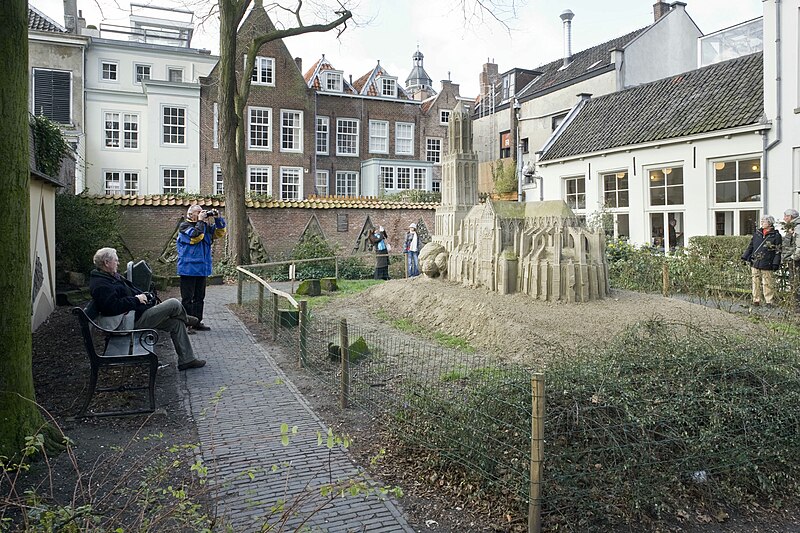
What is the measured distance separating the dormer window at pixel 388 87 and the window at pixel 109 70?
1640cm

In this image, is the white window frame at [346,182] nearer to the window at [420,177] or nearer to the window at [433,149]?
the window at [420,177]

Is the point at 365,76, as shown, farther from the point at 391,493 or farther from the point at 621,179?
the point at 391,493

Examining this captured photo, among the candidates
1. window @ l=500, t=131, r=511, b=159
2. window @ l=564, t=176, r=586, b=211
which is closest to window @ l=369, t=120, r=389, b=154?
window @ l=500, t=131, r=511, b=159

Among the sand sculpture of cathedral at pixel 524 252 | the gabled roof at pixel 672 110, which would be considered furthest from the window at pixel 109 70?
the sand sculpture of cathedral at pixel 524 252

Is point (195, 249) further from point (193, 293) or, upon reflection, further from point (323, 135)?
point (323, 135)

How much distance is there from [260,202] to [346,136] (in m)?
18.4

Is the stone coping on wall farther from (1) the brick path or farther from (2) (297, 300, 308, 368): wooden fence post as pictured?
(2) (297, 300, 308, 368): wooden fence post

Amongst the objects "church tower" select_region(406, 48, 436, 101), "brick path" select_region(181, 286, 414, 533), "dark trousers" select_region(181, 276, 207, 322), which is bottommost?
"brick path" select_region(181, 286, 414, 533)

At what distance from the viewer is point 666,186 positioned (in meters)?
19.1

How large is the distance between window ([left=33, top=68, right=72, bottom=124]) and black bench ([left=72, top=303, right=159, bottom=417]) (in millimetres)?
29531

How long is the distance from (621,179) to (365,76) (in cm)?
2714

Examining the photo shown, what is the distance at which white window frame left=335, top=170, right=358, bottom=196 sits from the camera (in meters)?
39.9

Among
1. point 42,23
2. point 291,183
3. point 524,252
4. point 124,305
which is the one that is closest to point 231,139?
point 524,252

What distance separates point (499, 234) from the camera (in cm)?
1115
